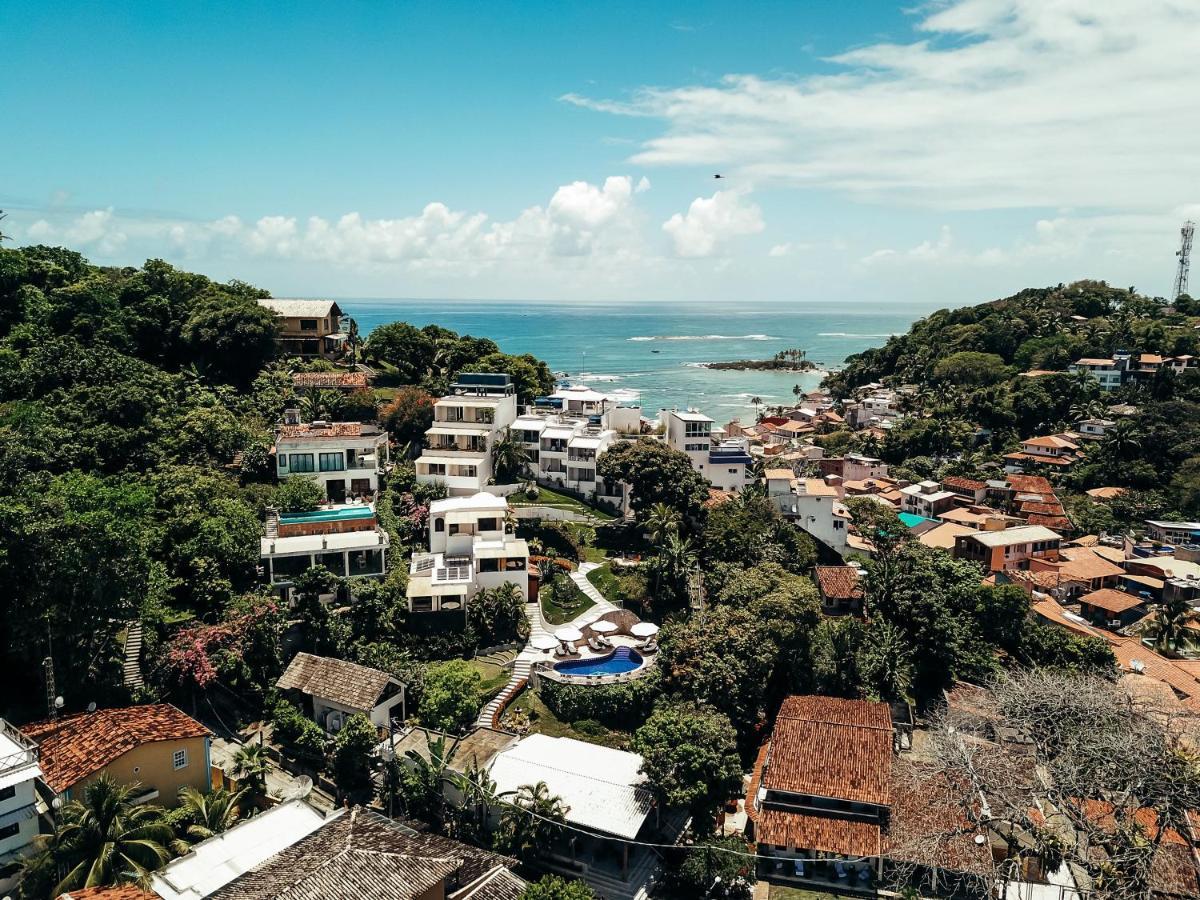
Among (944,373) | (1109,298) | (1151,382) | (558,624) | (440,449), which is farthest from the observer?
(1109,298)

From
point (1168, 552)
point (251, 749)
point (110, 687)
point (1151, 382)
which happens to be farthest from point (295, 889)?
point (1151, 382)

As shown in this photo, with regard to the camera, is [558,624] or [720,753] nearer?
[720,753]

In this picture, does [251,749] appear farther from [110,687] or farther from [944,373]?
[944,373]

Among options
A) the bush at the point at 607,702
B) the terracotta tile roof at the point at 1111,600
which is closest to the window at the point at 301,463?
the bush at the point at 607,702

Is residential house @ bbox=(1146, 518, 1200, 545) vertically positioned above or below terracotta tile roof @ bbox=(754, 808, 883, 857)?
above

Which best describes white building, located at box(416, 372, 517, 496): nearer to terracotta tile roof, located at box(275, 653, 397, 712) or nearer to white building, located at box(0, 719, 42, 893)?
terracotta tile roof, located at box(275, 653, 397, 712)

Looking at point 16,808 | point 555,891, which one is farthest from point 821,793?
point 16,808

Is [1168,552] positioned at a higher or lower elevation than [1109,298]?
lower

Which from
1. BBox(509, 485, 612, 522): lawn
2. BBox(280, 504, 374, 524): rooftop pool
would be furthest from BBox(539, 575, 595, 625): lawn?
BBox(280, 504, 374, 524): rooftop pool
